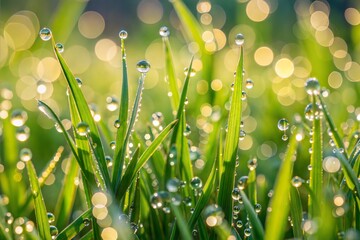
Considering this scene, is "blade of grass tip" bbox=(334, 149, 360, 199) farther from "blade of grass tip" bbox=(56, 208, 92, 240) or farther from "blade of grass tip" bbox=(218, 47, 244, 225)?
"blade of grass tip" bbox=(56, 208, 92, 240)

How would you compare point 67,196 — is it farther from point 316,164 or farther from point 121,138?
point 316,164

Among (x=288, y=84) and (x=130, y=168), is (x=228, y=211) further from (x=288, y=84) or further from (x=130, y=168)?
(x=288, y=84)

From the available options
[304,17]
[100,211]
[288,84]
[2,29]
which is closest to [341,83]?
[288,84]

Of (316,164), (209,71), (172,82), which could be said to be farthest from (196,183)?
(209,71)

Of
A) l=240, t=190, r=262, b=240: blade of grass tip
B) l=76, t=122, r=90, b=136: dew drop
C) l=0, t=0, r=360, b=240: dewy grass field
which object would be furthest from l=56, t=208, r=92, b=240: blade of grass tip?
l=240, t=190, r=262, b=240: blade of grass tip

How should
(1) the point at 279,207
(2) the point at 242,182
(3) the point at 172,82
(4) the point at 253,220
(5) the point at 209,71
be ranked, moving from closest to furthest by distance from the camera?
(1) the point at 279,207 < (4) the point at 253,220 < (2) the point at 242,182 < (3) the point at 172,82 < (5) the point at 209,71

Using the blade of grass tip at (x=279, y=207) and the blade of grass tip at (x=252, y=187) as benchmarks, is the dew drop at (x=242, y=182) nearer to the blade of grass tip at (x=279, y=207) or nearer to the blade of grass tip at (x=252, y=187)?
the blade of grass tip at (x=252, y=187)
